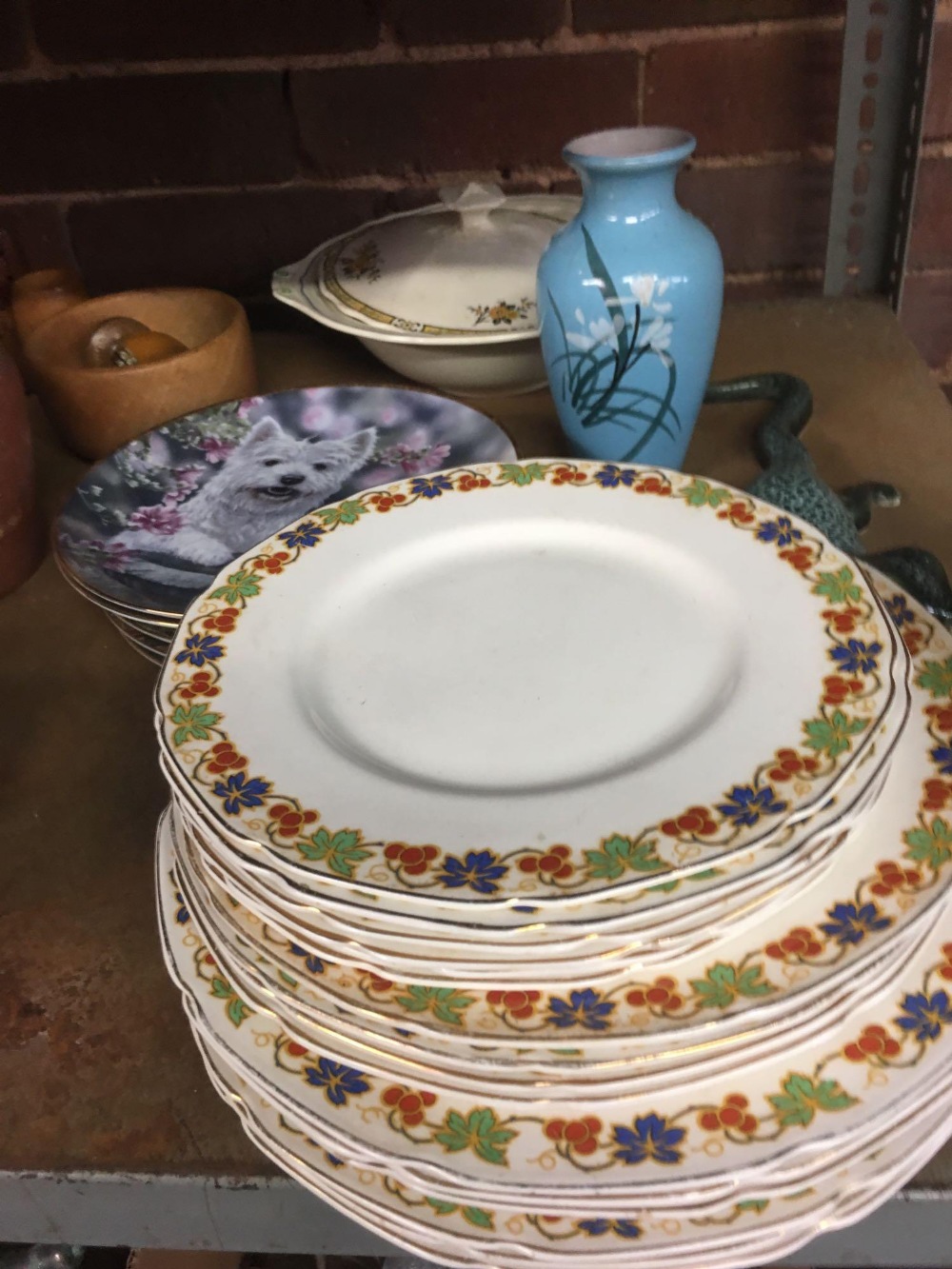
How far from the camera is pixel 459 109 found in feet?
2.80

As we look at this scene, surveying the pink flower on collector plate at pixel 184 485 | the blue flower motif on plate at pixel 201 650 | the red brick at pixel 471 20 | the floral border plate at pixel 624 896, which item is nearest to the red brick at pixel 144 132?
the red brick at pixel 471 20

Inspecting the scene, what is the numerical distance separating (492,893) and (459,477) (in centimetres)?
26

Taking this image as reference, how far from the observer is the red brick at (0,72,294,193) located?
0.85m

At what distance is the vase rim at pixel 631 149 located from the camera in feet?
1.84

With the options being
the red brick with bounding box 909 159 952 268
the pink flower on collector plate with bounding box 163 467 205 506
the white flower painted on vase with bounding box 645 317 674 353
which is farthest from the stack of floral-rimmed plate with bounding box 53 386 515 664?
the red brick with bounding box 909 159 952 268

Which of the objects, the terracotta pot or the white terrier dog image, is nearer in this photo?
the white terrier dog image

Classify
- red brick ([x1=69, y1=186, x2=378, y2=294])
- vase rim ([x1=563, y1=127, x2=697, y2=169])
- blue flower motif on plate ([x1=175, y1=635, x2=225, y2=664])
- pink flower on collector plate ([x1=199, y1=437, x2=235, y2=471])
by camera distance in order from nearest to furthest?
blue flower motif on plate ([x1=175, y1=635, x2=225, y2=664])
vase rim ([x1=563, y1=127, x2=697, y2=169])
pink flower on collector plate ([x1=199, y1=437, x2=235, y2=471])
red brick ([x1=69, y1=186, x2=378, y2=294])

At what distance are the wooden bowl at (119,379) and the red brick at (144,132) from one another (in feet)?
0.57

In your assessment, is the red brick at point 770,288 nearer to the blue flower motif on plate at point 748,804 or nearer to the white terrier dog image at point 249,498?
the white terrier dog image at point 249,498

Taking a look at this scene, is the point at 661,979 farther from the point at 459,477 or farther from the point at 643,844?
the point at 459,477

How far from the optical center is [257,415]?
71cm

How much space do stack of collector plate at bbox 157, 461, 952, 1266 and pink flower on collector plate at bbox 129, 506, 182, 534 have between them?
9.3 inches

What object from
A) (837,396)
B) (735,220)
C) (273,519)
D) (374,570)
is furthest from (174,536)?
(735,220)

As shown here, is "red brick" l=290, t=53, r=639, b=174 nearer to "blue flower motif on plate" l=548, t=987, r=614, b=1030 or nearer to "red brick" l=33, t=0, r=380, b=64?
"red brick" l=33, t=0, r=380, b=64
